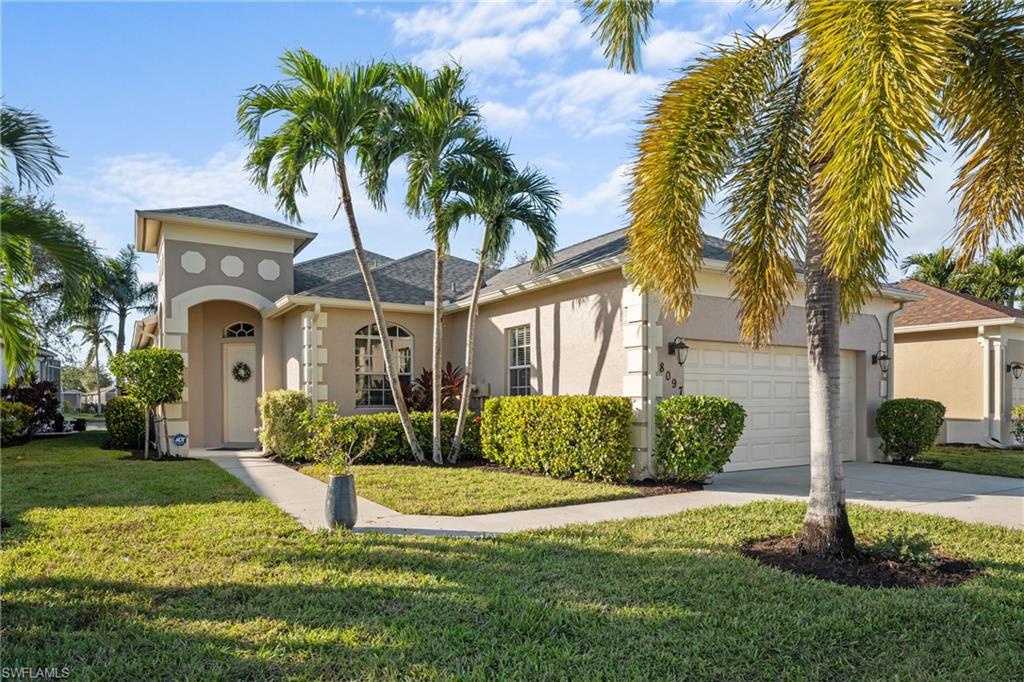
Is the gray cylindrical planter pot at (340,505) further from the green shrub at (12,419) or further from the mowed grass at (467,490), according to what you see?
the green shrub at (12,419)

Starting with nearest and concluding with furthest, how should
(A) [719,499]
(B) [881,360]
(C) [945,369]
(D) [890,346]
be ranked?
(A) [719,499]
(B) [881,360]
(D) [890,346]
(C) [945,369]

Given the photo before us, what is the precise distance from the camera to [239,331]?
15742 millimetres

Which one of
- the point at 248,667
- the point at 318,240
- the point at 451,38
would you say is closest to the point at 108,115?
the point at 451,38

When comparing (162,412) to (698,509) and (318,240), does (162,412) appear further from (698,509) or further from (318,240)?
(698,509)

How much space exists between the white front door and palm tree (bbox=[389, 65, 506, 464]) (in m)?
7.55

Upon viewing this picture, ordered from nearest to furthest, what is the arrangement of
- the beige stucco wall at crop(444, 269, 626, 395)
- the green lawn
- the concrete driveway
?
the concrete driveway → the beige stucco wall at crop(444, 269, 626, 395) → the green lawn

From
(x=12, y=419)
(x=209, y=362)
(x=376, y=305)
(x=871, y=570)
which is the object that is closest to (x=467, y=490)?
(x=376, y=305)

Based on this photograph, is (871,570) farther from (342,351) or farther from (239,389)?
(239,389)

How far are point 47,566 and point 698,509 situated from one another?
6.51 meters

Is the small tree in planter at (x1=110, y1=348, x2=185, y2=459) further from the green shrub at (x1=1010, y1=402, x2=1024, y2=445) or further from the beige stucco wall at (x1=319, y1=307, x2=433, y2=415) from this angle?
the green shrub at (x1=1010, y1=402, x2=1024, y2=445)

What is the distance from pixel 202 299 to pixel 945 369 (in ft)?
61.9

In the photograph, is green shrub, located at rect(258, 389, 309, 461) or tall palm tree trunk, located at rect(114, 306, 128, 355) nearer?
green shrub, located at rect(258, 389, 309, 461)

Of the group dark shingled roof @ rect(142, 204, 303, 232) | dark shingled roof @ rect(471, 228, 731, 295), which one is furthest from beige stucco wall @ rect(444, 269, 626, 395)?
dark shingled roof @ rect(142, 204, 303, 232)

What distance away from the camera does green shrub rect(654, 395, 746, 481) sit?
357 inches
